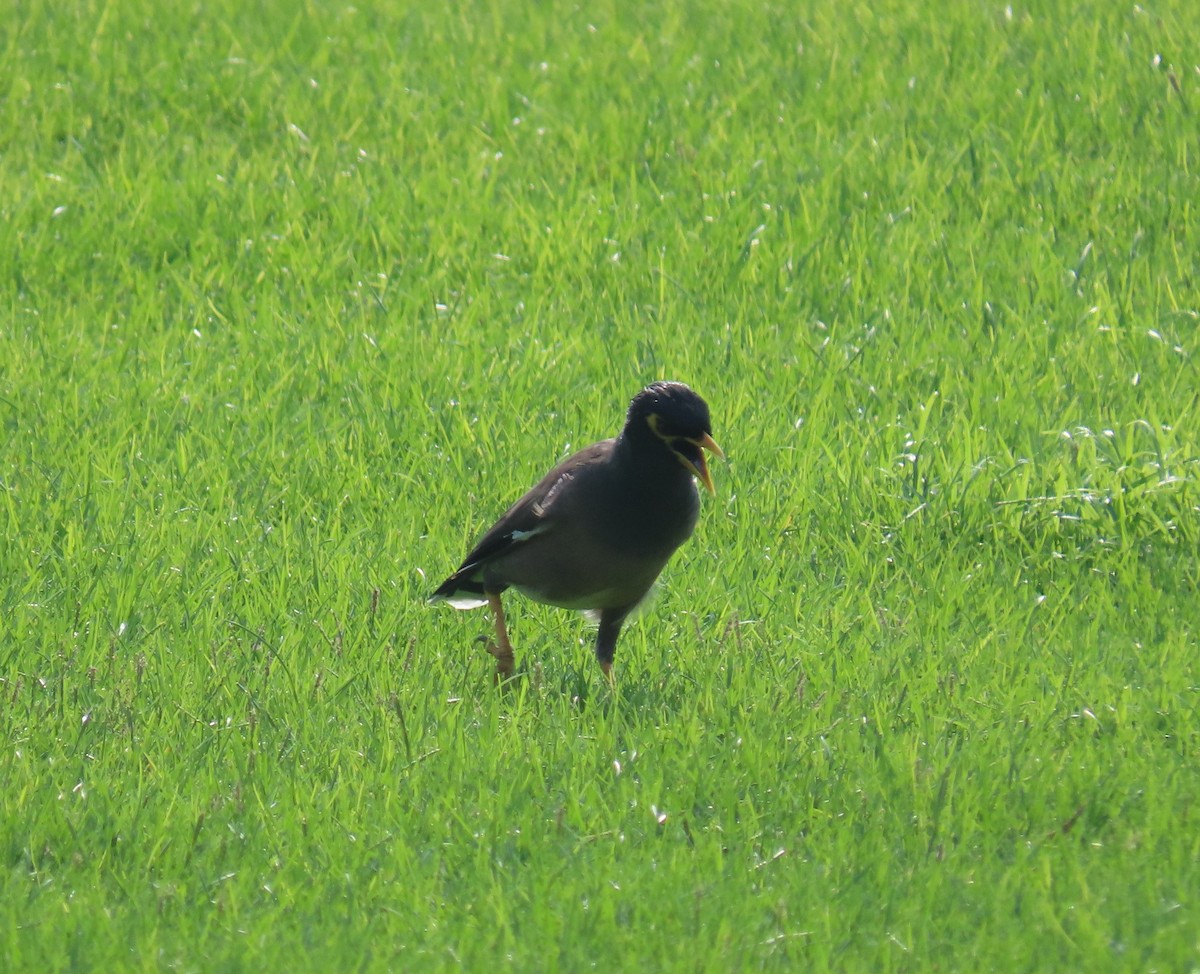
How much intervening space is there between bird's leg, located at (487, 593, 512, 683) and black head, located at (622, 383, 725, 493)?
31.4 inches

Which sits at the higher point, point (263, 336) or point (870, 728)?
point (870, 728)

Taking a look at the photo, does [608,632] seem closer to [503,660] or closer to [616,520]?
[503,660]

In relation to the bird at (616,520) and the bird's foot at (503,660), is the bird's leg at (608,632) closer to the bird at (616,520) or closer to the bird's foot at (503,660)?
the bird at (616,520)

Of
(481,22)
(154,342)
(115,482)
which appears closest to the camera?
(115,482)

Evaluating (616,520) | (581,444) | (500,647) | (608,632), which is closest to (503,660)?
(500,647)

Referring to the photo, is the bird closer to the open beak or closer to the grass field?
the open beak

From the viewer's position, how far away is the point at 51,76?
10.8 m

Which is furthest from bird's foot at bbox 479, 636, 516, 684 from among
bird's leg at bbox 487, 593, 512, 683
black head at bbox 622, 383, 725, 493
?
black head at bbox 622, 383, 725, 493

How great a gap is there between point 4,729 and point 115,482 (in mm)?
1998

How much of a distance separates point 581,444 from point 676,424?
2.01 meters

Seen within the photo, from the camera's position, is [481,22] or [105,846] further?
[481,22]

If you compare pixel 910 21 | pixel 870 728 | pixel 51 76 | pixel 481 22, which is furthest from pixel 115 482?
pixel 910 21

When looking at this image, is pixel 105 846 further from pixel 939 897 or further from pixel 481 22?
pixel 481 22

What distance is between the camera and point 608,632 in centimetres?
539
